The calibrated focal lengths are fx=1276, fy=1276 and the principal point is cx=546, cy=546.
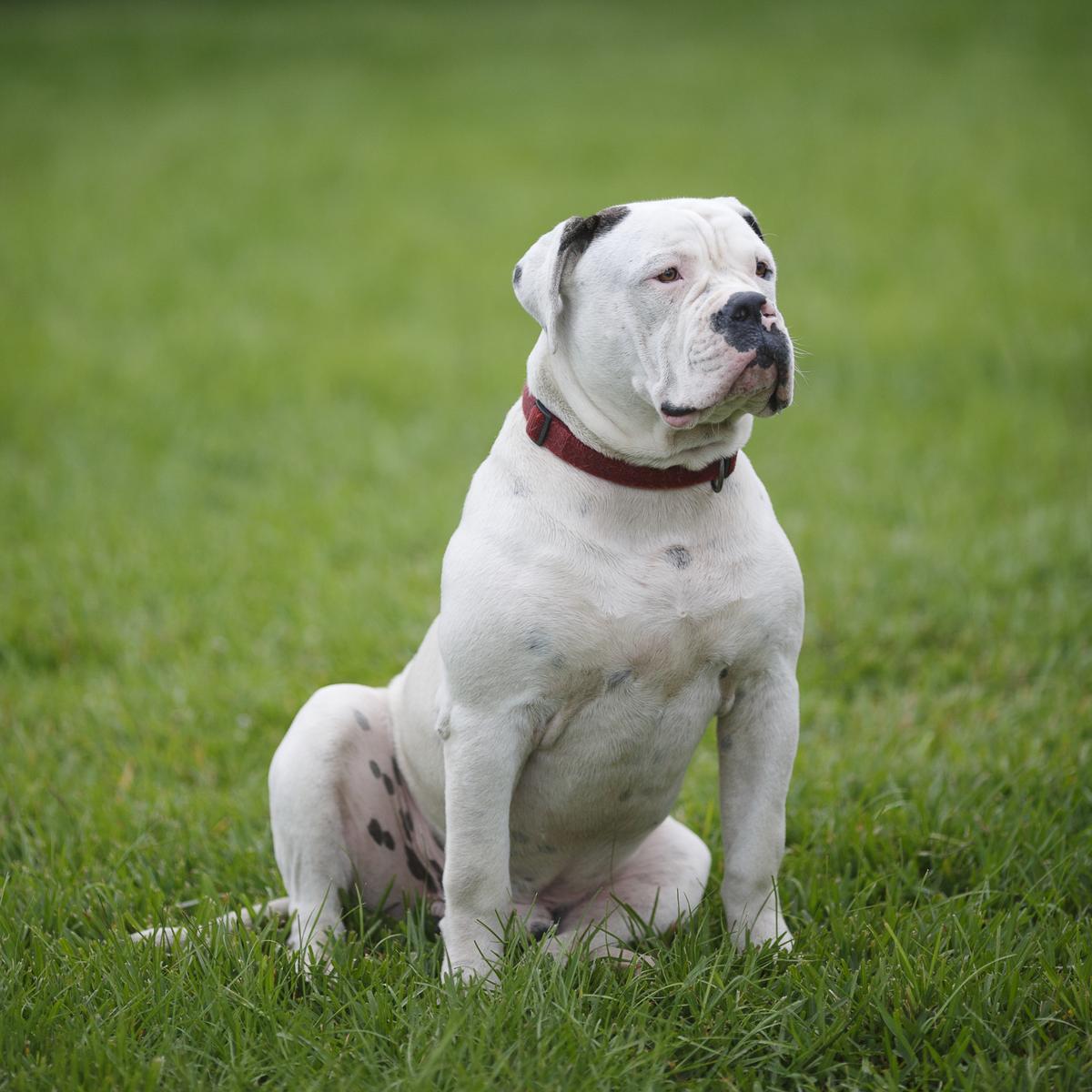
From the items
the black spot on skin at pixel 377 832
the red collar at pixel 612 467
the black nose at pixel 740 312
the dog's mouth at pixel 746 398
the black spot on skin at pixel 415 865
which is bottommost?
the black spot on skin at pixel 415 865

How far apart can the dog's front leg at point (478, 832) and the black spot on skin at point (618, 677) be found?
209mm

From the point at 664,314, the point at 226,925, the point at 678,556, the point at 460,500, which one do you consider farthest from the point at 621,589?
the point at 460,500

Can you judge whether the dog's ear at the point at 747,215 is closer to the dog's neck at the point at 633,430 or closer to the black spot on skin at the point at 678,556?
the dog's neck at the point at 633,430

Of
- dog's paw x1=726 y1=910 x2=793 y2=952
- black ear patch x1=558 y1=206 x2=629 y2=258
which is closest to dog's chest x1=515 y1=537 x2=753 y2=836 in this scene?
dog's paw x1=726 y1=910 x2=793 y2=952

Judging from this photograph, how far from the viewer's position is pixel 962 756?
4.04 m

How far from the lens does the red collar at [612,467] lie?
8.89 feet

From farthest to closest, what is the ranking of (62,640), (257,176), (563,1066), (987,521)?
(257,176), (987,521), (62,640), (563,1066)

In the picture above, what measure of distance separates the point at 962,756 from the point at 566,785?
1.77 meters

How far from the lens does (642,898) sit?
10.2 feet

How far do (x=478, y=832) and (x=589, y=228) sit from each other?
1311 mm

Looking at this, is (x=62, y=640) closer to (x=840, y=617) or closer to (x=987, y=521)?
(x=840, y=617)

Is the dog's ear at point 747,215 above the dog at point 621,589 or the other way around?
above

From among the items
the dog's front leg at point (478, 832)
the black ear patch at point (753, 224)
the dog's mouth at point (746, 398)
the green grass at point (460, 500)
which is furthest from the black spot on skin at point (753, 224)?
the green grass at point (460, 500)

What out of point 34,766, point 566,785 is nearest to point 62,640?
point 34,766
